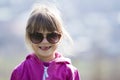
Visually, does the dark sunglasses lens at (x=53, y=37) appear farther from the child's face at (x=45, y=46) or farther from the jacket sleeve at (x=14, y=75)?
the jacket sleeve at (x=14, y=75)

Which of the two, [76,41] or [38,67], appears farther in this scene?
[76,41]

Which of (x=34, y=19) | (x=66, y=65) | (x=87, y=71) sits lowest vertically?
(x=87, y=71)

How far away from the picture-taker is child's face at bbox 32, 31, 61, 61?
3234mm

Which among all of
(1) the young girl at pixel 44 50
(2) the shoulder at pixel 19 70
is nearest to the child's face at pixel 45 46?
(1) the young girl at pixel 44 50

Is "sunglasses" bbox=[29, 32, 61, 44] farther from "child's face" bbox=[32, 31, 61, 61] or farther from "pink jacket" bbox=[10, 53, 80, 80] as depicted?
"pink jacket" bbox=[10, 53, 80, 80]

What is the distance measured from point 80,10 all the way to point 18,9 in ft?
2.23

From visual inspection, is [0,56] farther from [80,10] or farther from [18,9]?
[80,10]

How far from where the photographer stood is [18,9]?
17.6 feet

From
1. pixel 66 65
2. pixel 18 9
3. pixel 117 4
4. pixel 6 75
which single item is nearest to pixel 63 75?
pixel 66 65

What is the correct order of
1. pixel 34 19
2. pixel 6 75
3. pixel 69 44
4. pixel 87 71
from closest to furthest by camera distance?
pixel 34 19 → pixel 69 44 → pixel 6 75 → pixel 87 71

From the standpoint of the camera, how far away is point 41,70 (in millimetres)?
3271

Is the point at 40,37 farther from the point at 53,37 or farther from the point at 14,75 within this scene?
the point at 14,75

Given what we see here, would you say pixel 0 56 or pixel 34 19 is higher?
pixel 34 19

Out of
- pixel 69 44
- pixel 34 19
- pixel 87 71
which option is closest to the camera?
pixel 34 19
